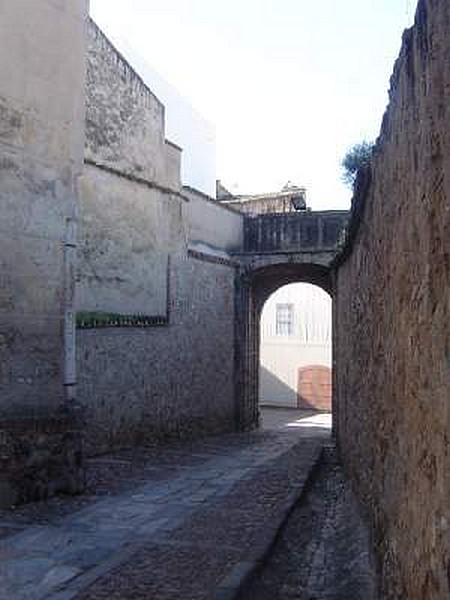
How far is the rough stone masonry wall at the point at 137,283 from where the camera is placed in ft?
39.1

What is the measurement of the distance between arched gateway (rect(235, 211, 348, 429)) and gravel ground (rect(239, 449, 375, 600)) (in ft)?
31.1

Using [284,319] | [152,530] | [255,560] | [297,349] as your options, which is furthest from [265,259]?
[255,560]

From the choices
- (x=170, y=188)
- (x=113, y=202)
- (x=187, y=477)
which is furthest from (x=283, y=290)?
(x=187, y=477)

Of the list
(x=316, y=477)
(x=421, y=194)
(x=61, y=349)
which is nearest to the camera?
(x=421, y=194)

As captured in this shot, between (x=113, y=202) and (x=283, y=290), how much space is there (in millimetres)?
17395

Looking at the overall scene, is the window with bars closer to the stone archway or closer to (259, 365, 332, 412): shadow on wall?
(259, 365, 332, 412): shadow on wall

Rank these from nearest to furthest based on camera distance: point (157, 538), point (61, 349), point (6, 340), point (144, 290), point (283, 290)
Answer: point (157, 538)
point (6, 340)
point (61, 349)
point (144, 290)
point (283, 290)

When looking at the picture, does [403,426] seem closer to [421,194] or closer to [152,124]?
[421,194]

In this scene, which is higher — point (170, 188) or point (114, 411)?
point (170, 188)

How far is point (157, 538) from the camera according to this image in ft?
21.1

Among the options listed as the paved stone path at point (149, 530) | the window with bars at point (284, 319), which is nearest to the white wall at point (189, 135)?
the window with bars at point (284, 319)

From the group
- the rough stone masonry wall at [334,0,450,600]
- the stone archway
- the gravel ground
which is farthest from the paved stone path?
the stone archway

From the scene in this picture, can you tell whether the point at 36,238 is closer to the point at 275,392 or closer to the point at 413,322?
the point at 413,322

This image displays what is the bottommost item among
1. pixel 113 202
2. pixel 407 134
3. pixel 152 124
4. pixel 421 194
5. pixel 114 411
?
pixel 114 411
